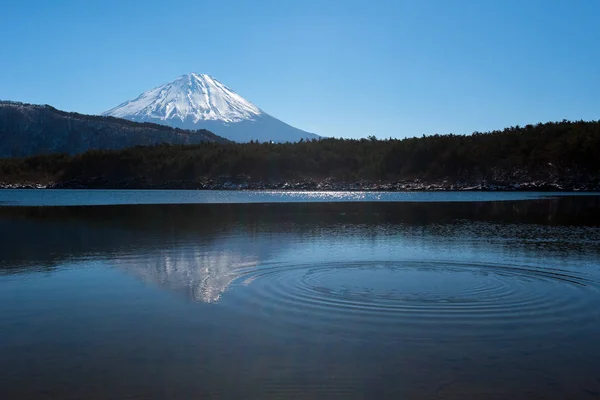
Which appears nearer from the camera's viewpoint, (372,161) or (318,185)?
(318,185)

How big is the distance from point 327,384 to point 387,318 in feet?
15.1

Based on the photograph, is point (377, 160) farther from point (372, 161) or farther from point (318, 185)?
point (318, 185)

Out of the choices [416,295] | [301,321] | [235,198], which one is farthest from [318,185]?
[301,321]

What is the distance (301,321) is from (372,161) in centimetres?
15864

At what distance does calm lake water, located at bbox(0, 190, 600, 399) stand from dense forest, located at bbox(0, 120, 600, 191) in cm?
12369

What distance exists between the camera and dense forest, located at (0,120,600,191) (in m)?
141

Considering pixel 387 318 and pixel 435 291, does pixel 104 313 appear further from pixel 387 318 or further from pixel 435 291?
pixel 435 291

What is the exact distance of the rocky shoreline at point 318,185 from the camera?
133125mm

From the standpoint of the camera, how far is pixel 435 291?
1705 cm

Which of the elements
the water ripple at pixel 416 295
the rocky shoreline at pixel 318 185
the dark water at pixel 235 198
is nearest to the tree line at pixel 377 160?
the rocky shoreline at pixel 318 185

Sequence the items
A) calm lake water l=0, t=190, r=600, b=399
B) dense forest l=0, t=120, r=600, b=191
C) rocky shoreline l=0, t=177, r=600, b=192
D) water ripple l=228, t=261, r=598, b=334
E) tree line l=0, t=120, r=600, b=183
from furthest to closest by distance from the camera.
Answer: tree line l=0, t=120, r=600, b=183, dense forest l=0, t=120, r=600, b=191, rocky shoreline l=0, t=177, r=600, b=192, water ripple l=228, t=261, r=598, b=334, calm lake water l=0, t=190, r=600, b=399

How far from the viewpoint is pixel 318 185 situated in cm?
16750

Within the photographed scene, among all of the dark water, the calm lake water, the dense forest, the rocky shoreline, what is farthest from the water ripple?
the dense forest

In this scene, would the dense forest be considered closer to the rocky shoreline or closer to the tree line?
the tree line
